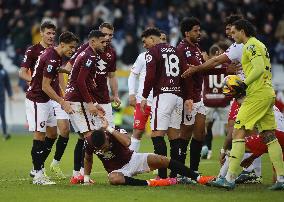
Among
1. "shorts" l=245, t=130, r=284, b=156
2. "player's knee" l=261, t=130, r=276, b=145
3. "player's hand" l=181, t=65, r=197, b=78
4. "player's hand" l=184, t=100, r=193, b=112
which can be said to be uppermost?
"player's hand" l=181, t=65, r=197, b=78

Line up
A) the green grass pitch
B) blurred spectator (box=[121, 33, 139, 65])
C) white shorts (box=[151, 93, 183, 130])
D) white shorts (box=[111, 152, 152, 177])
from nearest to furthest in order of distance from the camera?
the green grass pitch → white shorts (box=[111, 152, 152, 177]) → white shorts (box=[151, 93, 183, 130]) → blurred spectator (box=[121, 33, 139, 65])

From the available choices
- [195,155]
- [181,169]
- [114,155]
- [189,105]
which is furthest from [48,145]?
[181,169]

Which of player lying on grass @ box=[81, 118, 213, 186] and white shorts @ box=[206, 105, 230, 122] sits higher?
white shorts @ box=[206, 105, 230, 122]

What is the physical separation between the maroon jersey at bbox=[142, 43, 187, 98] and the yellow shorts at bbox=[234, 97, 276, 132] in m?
1.40

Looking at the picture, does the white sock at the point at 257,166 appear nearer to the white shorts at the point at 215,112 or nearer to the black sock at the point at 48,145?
the black sock at the point at 48,145

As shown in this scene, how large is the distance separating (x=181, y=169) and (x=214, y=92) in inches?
262

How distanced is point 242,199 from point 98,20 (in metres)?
17.8

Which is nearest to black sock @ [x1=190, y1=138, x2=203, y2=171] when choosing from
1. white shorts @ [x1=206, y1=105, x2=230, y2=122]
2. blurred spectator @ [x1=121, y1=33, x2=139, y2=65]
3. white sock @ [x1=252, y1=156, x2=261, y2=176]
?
white sock @ [x1=252, y1=156, x2=261, y2=176]

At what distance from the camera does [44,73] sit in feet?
44.7

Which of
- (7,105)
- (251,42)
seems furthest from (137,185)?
(7,105)

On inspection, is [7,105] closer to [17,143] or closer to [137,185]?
[17,143]

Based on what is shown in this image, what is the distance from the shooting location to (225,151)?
14.4 meters

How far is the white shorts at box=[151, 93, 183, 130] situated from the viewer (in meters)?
13.5

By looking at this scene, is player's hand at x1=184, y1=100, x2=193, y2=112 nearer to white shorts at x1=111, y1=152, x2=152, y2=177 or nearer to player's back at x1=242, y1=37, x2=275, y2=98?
white shorts at x1=111, y1=152, x2=152, y2=177
